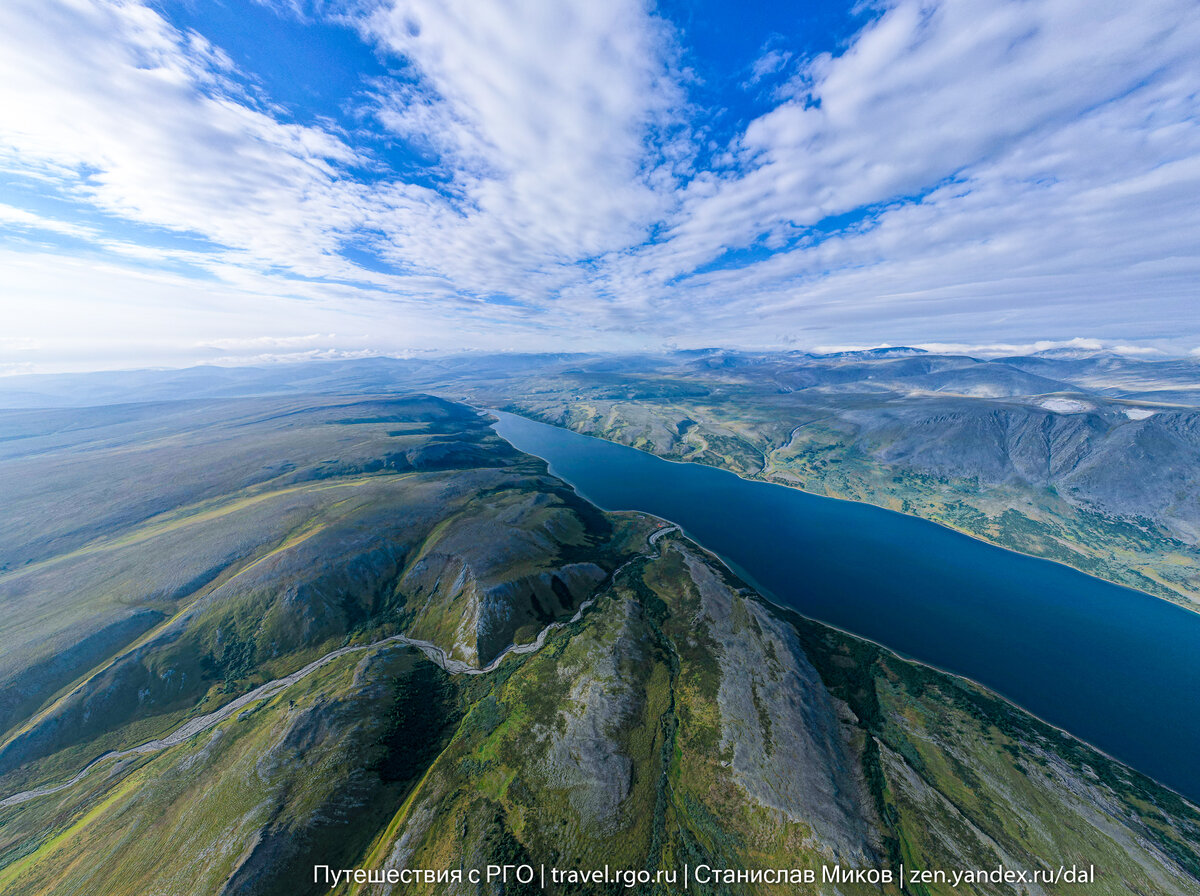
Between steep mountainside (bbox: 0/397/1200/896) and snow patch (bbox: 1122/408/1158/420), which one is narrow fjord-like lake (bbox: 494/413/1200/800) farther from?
snow patch (bbox: 1122/408/1158/420)

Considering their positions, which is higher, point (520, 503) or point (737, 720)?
point (520, 503)

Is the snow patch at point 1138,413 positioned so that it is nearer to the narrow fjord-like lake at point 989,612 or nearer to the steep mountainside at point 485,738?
the narrow fjord-like lake at point 989,612

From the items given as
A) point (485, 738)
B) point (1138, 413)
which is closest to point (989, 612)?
point (485, 738)

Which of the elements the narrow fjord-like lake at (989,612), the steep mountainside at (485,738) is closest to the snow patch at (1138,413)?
the narrow fjord-like lake at (989,612)

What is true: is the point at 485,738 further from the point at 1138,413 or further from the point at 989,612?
the point at 1138,413

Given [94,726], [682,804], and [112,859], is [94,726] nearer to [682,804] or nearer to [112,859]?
[112,859]

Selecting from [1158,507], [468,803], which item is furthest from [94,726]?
[1158,507]
